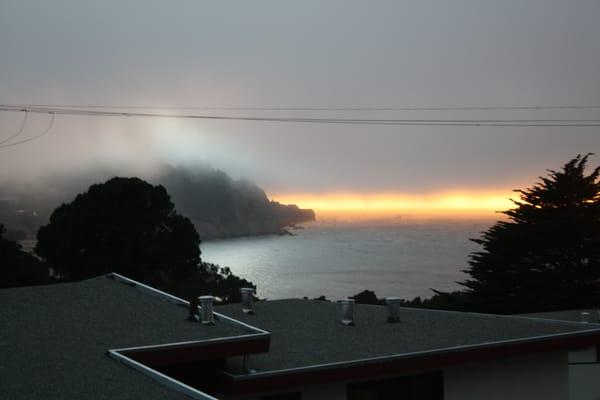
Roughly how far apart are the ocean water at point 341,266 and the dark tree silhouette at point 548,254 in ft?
130

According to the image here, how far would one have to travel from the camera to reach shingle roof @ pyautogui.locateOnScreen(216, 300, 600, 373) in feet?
33.3

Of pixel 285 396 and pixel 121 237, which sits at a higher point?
pixel 121 237

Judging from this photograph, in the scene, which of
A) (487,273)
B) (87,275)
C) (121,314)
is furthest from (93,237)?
(121,314)

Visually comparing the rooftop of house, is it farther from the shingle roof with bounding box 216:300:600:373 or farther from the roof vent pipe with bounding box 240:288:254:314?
the roof vent pipe with bounding box 240:288:254:314

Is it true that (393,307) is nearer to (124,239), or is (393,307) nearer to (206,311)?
(206,311)

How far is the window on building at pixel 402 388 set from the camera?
10.4m

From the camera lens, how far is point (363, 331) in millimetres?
12211

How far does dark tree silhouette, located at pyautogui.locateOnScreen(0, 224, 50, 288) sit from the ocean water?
155 ft

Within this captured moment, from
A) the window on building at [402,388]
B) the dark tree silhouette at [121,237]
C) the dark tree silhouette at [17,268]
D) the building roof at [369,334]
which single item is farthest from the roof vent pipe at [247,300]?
the dark tree silhouette at [17,268]

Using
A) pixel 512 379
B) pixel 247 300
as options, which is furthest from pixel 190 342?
pixel 512 379

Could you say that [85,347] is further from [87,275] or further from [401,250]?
[401,250]

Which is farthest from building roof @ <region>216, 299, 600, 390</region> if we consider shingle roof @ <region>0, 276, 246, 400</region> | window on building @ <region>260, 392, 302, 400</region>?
shingle roof @ <region>0, 276, 246, 400</region>

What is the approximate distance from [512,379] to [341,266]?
124 m

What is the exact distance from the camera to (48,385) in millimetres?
6340
